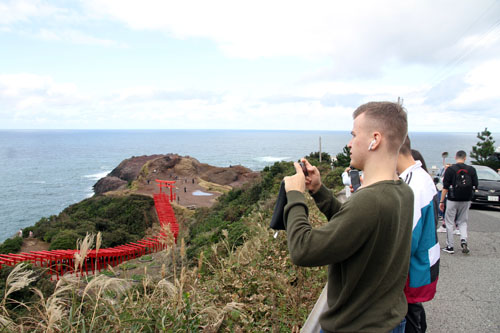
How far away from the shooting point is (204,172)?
4959 cm

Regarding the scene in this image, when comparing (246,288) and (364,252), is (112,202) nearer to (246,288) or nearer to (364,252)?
(246,288)

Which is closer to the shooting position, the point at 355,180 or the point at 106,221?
the point at 355,180

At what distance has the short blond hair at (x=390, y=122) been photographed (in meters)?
1.75

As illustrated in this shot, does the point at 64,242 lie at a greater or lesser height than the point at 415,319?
lesser

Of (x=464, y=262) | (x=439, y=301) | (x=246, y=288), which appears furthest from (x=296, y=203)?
(x=464, y=262)

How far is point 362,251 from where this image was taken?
156 centimetres

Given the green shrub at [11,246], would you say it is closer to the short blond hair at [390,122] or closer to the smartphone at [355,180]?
the smartphone at [355,180]

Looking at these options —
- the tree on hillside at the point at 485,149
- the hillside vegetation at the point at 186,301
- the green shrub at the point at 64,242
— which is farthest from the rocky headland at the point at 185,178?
the hillside vegetation at the point at 186,301

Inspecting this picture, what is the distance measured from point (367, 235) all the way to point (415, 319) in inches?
57.9

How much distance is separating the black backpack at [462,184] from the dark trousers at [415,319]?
493cm

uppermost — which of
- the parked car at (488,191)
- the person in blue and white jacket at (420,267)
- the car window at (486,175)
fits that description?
the person in blue and white jacket at (420,267)

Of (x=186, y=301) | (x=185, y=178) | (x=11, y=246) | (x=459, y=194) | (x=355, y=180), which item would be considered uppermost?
(x=355, y=180)

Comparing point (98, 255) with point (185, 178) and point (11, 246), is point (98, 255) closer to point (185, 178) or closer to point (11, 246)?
point (11, 246)

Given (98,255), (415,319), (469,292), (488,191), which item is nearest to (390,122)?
(415,319)
